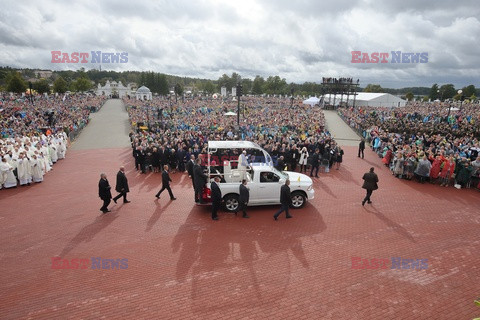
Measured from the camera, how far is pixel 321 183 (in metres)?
13.9

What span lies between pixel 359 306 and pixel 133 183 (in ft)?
38.5

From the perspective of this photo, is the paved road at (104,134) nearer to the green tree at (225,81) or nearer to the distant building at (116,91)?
the distant building at (116,91)

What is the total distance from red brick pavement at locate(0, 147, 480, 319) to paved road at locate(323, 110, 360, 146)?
14.2m

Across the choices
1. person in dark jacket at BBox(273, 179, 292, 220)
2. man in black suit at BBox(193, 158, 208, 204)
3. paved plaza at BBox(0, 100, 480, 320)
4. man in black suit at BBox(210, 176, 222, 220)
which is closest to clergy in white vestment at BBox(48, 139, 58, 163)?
paved plaza at BBox(0, 100, 480, 320)

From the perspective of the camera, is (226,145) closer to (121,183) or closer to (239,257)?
(121,183)

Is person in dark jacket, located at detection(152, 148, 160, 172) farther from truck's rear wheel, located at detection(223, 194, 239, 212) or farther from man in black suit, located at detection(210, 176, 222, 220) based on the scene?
man in black suit, located at detection(210, 176, 222, 220)

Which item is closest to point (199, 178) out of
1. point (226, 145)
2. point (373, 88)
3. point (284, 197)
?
point (226, 145)

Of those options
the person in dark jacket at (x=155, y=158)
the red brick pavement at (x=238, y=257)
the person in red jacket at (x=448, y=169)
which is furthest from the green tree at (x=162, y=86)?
the person in red jacket at (x=448, y=169)

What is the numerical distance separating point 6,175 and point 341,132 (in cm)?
2920

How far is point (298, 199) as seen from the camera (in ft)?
34.7

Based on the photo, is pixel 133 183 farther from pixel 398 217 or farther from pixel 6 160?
pixel 398 217

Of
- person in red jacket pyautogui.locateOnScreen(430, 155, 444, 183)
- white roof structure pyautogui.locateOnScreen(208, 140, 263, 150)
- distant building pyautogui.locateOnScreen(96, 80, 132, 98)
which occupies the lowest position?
person in red jacket pyautogui.locateOnScreen(430, 155, 444, 183)

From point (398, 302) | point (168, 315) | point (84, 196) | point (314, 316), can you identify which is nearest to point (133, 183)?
point (84, 196)

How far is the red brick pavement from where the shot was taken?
18.2 ft
